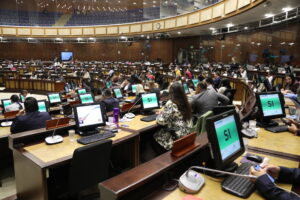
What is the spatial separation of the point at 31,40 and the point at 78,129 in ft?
74.5

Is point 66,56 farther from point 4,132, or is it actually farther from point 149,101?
point 4,132

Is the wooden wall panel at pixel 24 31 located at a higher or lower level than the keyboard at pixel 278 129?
higher

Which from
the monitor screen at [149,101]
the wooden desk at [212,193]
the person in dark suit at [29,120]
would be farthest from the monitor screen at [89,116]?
the wooden desk at [212,193]

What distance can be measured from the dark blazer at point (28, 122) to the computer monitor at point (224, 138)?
2.76 metres

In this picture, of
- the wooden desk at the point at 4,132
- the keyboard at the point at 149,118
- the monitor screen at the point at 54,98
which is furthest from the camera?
the monitor screen at the point at 54,98

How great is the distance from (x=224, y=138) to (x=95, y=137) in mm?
1878

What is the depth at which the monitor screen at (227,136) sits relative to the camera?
1685mm

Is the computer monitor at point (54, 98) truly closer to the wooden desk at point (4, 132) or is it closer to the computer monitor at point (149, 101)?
the wooden desk at point (4, 132)

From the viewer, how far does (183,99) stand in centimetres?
303

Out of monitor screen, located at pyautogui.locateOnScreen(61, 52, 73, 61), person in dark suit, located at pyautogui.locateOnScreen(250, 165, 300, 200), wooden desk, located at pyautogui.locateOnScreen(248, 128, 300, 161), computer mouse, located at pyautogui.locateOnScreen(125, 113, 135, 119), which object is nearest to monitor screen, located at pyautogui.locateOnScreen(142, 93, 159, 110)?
computer mouse, located at pyautogui.locateOnScreen(125, 113, 135, 119)

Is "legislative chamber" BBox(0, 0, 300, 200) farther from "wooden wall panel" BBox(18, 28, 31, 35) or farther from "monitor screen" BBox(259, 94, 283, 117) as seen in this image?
"wooden wall panel" BBox(18, 28, 31, 35)

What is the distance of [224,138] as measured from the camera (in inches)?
68.6

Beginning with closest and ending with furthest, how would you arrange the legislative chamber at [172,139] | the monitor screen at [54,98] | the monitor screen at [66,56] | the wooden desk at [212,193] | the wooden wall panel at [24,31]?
the wooden desk at [212,193], the legislative chamber at [172,139], the monitor screen at [54,98], the wooden wall panel at [24,31], the monitor screen at [66,56]

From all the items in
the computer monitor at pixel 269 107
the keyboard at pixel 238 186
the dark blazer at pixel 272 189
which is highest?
the computer monitor at pixel 269 107
